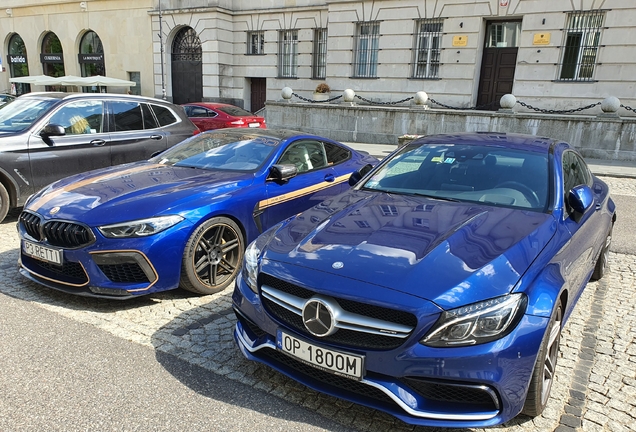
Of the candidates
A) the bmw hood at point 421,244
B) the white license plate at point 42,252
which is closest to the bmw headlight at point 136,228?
the white license plate at point 42,252

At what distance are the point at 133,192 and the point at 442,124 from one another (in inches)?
564

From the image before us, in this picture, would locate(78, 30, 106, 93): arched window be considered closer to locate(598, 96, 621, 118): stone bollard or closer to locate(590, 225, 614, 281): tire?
locate(598, 96, 621, 118): stone bollard

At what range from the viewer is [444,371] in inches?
87.2

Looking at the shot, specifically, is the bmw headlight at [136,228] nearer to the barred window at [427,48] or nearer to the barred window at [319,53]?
the barred window at [427,48]

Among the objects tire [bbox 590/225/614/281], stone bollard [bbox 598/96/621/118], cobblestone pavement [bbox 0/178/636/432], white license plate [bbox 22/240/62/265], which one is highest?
stone bollard [bbox 598/96/621/118]

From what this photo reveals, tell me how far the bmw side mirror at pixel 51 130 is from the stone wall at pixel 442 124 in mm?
12359

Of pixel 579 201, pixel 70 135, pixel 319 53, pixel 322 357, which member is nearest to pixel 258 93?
pixel 319 53

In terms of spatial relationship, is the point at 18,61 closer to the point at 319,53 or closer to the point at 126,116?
the point at 319,53

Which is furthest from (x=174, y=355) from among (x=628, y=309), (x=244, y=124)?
(x=244, y=124)

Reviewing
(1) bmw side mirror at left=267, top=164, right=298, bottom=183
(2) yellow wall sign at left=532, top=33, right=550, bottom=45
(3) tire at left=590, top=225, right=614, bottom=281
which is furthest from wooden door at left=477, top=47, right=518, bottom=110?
(1) bmw side mirror at left=267, top=164, right=298, bottom=183

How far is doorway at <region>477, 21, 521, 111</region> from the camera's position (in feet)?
63.8

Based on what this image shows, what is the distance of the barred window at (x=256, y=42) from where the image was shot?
26141 millimetres

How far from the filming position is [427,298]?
2285mm

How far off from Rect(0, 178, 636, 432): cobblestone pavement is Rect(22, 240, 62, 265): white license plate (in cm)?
40
